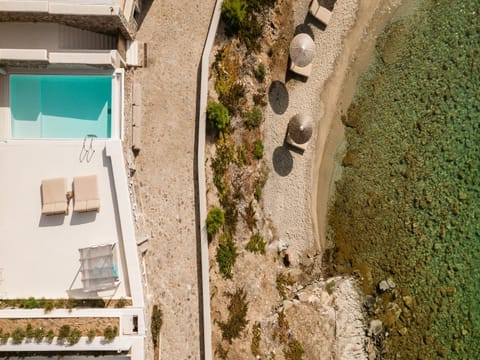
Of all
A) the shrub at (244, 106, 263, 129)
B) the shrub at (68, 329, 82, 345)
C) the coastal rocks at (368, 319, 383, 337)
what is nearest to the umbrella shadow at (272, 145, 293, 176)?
the shrub at (244, 106, 263, 129)

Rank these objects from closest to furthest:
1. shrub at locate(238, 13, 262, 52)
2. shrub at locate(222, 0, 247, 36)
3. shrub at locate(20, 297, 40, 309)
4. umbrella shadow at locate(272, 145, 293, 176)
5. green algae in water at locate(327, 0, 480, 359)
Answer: shrub at locate(20, 297, 40, 309) → shrub at locate(222, 0, 247, 36) → shrub at locate(238, 13, 262, 52) → umbrella shadow at locate(272, 145, 293, 176) → green algae in water at locate(327, 0, 480, 359)

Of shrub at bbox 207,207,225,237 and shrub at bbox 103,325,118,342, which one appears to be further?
shrub at bbox 207,207,225,237

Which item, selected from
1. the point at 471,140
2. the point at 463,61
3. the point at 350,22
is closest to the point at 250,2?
the point at 350,22

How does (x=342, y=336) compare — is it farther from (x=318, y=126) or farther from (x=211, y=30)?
(x=211, y=30)

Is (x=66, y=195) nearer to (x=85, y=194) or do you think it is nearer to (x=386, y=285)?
(x=85, y=194)

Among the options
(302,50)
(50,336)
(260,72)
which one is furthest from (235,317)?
(302,50)

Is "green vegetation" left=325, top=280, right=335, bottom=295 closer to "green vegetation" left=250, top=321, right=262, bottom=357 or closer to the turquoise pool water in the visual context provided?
"green vegetation" left=250, top=321, right=262, bottom=357
